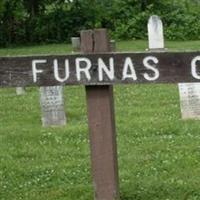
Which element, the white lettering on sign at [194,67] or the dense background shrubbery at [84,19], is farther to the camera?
the dense background shrubbery at [84,19]

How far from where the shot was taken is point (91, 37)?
18.7 feet

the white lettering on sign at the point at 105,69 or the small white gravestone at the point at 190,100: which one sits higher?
the white lettering on sign at the point at 105,69

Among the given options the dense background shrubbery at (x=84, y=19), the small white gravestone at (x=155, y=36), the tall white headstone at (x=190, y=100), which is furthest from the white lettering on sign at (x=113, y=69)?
the dense background shrubbery at (x=84, y=19)

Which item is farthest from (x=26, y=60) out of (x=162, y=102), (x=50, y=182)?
(x=162, y=102)

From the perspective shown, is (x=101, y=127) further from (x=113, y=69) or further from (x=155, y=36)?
(x=155, y=36)

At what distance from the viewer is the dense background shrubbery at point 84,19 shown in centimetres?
3419

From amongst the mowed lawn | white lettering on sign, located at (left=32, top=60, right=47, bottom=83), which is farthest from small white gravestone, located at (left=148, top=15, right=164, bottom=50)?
white lettering on sign, located at (left=32, top=60, right=47, bottom=83)

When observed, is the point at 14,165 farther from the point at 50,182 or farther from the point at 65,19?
the point at 65,19

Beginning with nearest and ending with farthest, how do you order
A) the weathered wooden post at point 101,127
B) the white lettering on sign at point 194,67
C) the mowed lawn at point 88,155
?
the white lettering on sign at point 194,67 → the weathered wooden post at point 101,127 → the mowed lawn at point 88,155

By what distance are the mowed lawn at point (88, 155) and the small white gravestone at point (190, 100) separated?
0.62ft

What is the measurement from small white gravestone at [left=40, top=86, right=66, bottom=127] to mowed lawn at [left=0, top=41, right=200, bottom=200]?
21 centimetres

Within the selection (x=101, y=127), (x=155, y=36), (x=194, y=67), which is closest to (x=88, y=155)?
(x=101, y=127)

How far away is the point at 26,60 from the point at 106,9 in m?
30.8

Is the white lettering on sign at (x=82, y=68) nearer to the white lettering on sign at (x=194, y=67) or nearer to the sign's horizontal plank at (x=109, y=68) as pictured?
the sign's horizontal plank at (x=109, y=68)
